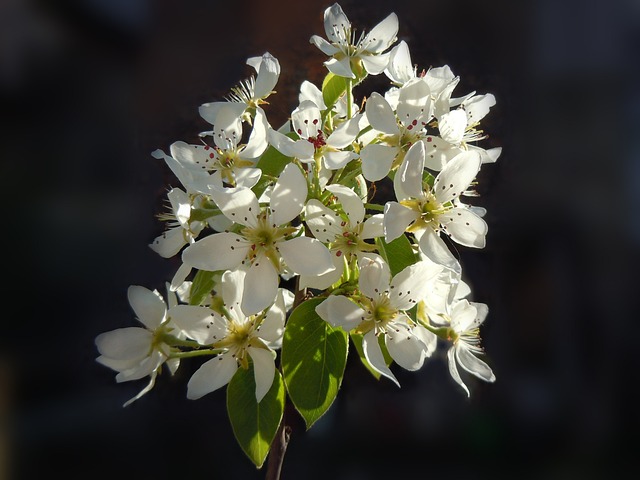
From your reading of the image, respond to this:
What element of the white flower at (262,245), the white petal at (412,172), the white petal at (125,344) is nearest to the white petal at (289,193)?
the white flower at (262,245)

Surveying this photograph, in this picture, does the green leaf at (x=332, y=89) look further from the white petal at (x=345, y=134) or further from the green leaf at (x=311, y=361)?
the green leaf at (x=311, y=361)

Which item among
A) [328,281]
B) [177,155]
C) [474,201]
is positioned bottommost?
[474,201]

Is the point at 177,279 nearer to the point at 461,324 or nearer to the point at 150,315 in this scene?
the point at 150,315

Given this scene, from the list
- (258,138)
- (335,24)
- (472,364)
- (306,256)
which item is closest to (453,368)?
(472,364)

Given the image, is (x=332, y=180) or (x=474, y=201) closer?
(x=332, y=180)

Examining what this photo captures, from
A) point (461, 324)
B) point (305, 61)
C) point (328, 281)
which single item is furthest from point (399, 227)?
point (305, 61)

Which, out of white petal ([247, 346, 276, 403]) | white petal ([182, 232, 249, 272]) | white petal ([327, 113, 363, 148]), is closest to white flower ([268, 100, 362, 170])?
white petal ([327, 113, 363, 148])

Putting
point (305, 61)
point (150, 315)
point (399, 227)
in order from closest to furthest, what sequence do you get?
point (399, 227) → point (150, 315) → point (305, 61)

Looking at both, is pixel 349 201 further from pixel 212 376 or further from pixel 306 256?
pixel 212 376
